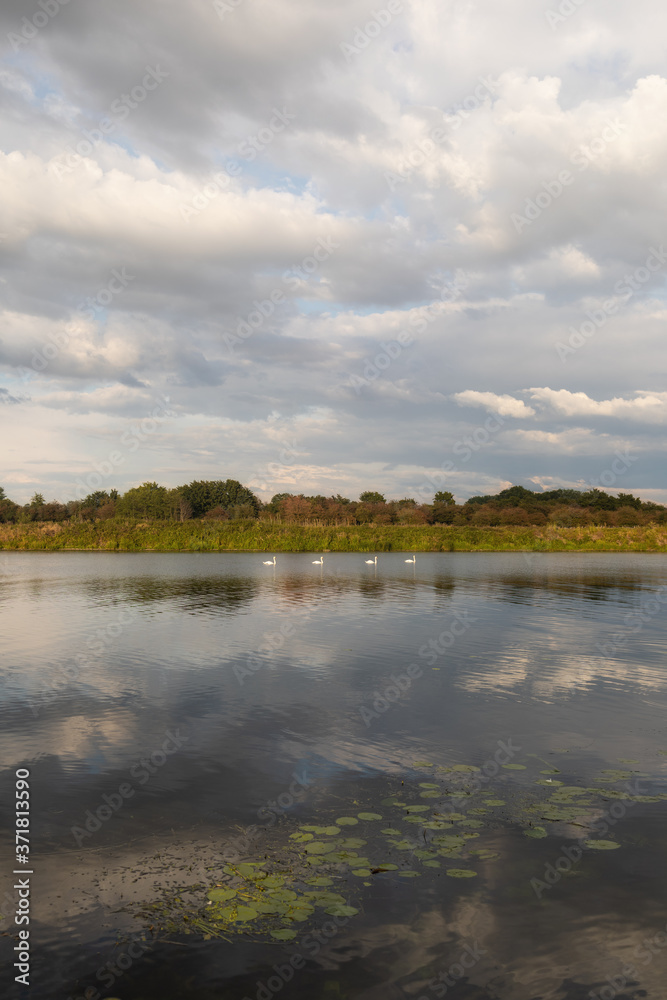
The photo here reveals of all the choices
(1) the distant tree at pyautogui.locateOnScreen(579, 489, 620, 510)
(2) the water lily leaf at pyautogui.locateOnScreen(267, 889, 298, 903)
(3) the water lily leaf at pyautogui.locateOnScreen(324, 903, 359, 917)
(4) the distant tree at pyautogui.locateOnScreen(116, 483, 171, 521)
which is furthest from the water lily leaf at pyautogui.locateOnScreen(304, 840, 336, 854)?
(1) the distant tree at pyautogui.locateOnScreen(579, 489, 620, 510)

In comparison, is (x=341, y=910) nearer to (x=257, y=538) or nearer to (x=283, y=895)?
(x=283, y=895)

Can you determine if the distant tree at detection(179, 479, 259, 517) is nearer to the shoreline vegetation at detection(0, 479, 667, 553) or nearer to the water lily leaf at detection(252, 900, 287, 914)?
the shoreline vegetation at detection(0, 479, 667, 553)

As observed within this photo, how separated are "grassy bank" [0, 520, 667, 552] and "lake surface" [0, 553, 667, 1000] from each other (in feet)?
208

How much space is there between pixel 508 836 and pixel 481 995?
9.22ft

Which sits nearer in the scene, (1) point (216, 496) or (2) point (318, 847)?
(2) point (318, 847)

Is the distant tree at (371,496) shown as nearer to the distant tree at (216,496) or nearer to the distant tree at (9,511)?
the distant tree at (216,496)

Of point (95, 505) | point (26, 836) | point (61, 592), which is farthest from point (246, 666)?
point (95, 505)

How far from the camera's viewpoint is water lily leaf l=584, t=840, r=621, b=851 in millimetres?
7950

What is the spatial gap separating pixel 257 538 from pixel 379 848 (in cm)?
7841

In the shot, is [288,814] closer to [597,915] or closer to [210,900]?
[210,900]

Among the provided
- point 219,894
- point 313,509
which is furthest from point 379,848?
point 313,509

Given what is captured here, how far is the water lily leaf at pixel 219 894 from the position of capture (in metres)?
6.80

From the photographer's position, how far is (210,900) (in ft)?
22.2

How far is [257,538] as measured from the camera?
85.6 m
